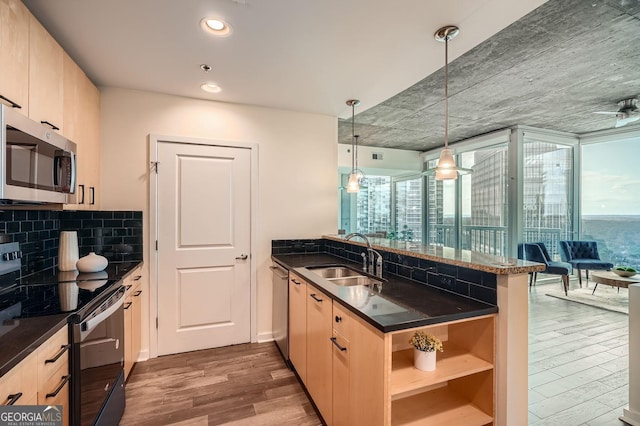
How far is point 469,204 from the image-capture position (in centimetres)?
585

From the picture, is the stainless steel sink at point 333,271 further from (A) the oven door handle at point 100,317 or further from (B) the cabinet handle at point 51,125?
(B) the cabinet handle at point 51,125

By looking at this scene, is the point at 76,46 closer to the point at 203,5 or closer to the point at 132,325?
the point at 203,5

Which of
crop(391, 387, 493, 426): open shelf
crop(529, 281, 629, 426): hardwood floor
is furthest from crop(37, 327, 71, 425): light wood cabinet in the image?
crop(529, 281, 629, 426): hardwood floor

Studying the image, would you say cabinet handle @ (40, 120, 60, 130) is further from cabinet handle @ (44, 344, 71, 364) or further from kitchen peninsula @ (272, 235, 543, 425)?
kitchen peninsula @ (272, 235, 543, 425)

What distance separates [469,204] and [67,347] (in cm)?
617

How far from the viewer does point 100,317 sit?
154 centimetres

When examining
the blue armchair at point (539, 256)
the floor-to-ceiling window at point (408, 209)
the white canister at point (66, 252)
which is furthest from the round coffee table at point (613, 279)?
the white canister at point (66, 252)

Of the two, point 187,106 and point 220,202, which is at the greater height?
point 187,106

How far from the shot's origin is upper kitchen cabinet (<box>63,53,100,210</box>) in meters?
2.07

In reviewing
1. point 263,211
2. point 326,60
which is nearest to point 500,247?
point 263,211

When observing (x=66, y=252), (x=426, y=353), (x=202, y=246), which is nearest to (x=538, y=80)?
(x=426, y=353)

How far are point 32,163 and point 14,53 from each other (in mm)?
556

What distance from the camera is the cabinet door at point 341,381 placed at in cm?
155

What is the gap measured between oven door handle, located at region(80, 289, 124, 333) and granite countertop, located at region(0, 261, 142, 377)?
0.11m
